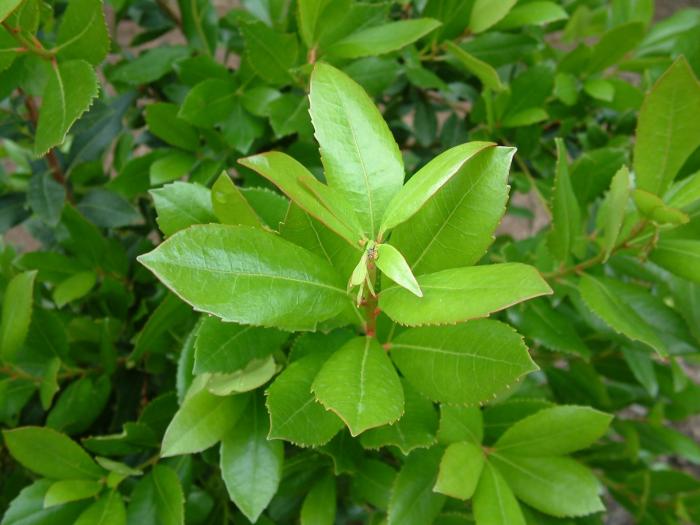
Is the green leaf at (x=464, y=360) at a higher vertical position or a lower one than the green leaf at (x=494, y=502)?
higher

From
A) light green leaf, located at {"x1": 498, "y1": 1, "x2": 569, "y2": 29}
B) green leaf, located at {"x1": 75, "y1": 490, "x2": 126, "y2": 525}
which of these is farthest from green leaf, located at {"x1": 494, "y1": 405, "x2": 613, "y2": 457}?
light green leaf, located at {"x1": 498, "y1": 1, "x2": 569, "y2": 29}

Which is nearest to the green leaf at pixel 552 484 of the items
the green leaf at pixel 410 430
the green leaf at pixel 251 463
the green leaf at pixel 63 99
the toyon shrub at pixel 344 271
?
the toyon shrub at pixel 344 271

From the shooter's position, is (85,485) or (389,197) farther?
(85,485)

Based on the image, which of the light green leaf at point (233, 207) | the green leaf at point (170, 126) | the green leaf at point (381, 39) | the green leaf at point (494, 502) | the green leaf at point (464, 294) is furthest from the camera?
the green leaf at point (170, 126)

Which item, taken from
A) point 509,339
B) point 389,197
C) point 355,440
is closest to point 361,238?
point 389,197

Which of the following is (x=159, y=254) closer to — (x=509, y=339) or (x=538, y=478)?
(x=509, y=339)

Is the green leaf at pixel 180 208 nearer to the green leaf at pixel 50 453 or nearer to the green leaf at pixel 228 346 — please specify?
the green leaf at pixel 228 346
